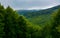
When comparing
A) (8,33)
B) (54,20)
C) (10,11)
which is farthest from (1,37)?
(54,20)

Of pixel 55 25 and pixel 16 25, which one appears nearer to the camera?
pixel 55 25

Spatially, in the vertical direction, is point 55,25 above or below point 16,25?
above

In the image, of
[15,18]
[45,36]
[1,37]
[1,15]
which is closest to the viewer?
[1,37]

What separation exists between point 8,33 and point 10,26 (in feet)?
5.60

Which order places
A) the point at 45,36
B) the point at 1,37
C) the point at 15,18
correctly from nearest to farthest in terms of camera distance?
the point at 1,37 < the point at 15,18 < the point at 45,36

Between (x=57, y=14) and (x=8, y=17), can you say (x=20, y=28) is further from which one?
(x=57, y=14)

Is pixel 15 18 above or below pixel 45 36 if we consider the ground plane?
above

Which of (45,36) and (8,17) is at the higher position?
(8,17)

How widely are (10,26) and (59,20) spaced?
34.6ft

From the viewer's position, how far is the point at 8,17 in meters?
59.3

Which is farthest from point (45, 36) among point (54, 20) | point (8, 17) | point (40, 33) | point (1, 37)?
point (1, 37)

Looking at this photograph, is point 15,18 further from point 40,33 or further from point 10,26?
point 40,33

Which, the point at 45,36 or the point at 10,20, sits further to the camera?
the point at 45,36

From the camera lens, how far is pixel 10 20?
195ft
